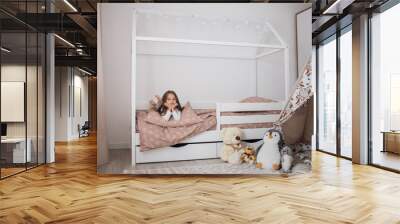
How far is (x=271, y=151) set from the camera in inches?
192

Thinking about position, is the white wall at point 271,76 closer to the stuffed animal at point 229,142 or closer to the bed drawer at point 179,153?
the stuffed animal at point 229,142

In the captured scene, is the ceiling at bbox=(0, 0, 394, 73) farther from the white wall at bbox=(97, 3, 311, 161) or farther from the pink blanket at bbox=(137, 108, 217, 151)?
the pink blanket at bbox=(137, 108, 217, 151)

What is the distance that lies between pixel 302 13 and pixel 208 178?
265 cm

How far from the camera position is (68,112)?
1133 cm

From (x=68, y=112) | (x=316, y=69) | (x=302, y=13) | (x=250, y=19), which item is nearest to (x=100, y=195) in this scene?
(x=250, y=19)

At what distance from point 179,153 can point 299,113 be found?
70.8 inches

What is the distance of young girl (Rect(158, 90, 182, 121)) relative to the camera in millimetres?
4754

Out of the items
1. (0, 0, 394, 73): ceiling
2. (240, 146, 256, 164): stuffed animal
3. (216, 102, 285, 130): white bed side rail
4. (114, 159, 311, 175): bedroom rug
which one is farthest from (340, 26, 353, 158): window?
(240, 146, 256, 164): stuffed animal

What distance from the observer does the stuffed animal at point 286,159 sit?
4.85 metres

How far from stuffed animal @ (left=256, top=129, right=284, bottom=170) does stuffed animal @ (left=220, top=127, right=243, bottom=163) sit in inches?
13.7

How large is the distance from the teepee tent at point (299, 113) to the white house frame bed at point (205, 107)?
4.6 inches

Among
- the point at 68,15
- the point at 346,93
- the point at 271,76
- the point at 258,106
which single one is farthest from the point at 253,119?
the point at 68,15

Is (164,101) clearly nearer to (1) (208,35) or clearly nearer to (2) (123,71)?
(2) (123,71)

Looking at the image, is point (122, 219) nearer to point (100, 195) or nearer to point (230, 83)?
point (100, 195)
